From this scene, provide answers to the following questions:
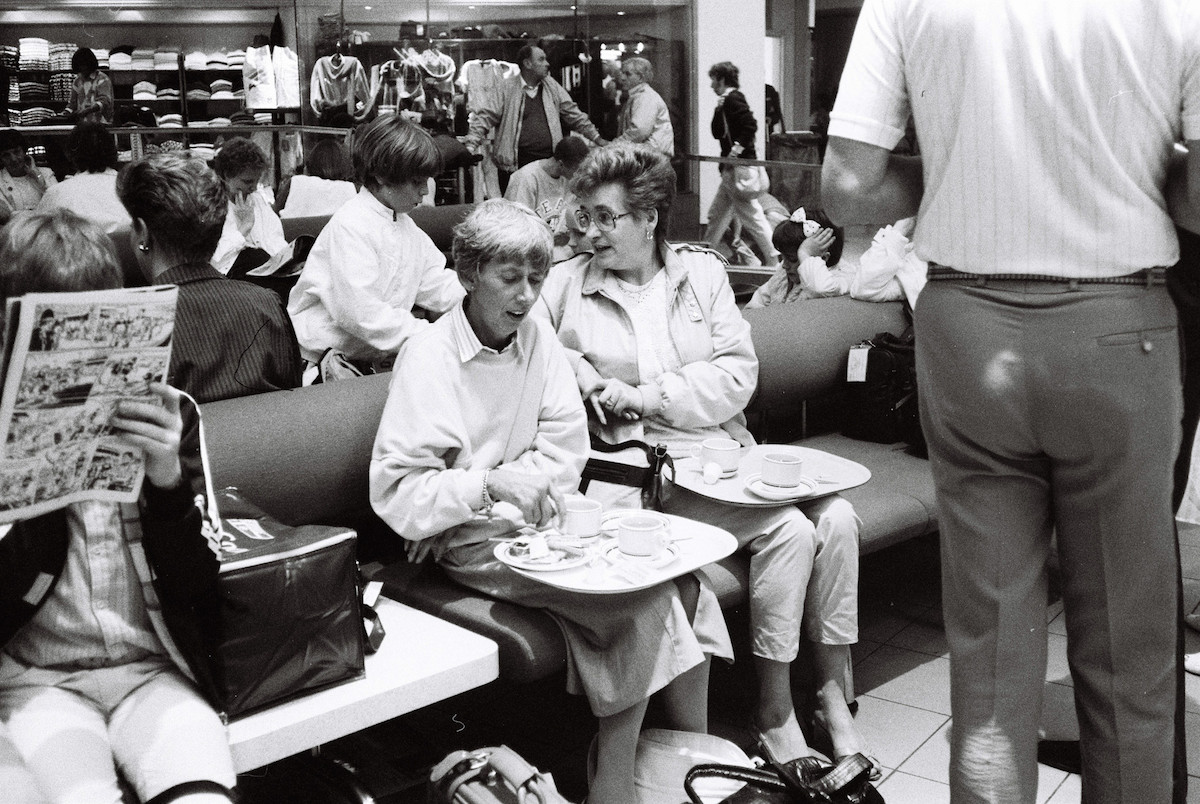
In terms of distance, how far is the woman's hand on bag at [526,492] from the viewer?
9.09 ft

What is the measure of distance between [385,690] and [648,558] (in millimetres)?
638

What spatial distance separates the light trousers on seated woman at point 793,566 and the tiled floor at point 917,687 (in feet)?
1.06

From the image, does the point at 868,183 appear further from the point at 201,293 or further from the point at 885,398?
the point at 885,398

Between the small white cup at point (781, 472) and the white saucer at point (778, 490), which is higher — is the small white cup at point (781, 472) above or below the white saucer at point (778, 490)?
above

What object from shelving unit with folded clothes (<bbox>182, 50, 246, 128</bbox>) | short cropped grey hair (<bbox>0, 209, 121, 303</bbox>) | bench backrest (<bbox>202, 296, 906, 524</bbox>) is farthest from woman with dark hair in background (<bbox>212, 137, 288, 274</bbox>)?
shelving unit with folded clothes (<bbox>182, 50, 246, 128</bbox>)

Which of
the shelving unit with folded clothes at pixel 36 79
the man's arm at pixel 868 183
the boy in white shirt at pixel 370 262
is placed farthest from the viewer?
the shelving unit with folded clothes at pixel 36 79

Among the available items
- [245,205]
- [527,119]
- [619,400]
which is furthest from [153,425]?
[527,119]

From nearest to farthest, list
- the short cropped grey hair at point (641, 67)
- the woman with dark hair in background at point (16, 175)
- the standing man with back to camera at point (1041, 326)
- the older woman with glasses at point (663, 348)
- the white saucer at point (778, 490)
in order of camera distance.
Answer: the standing man with back to camera at point (1041, 326)
the white saucer at point (778, 490)
the older woman with glasses at point (663, 348)
the woman with dark hair in background at point (16, 175)
the short cropped grey hair at point (641, 67)

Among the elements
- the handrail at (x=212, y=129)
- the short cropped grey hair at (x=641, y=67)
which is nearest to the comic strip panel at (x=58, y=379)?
the handrail at (x=212, y=129)

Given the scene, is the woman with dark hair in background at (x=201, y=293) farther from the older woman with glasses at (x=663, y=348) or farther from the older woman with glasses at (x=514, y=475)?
the older woman with glasses at (x=663, y=348)

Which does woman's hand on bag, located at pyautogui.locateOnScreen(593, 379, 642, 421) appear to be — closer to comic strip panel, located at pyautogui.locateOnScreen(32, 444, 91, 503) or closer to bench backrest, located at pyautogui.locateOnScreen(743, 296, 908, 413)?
bench backrest, located at pyautogui.locateOnScreen(743, 296, 908, 413)

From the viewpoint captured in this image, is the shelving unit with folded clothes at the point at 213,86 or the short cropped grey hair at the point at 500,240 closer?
the short cropped grey hair at the point at 500,240

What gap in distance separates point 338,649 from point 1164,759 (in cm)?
142

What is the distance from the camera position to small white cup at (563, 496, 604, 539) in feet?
9.04
